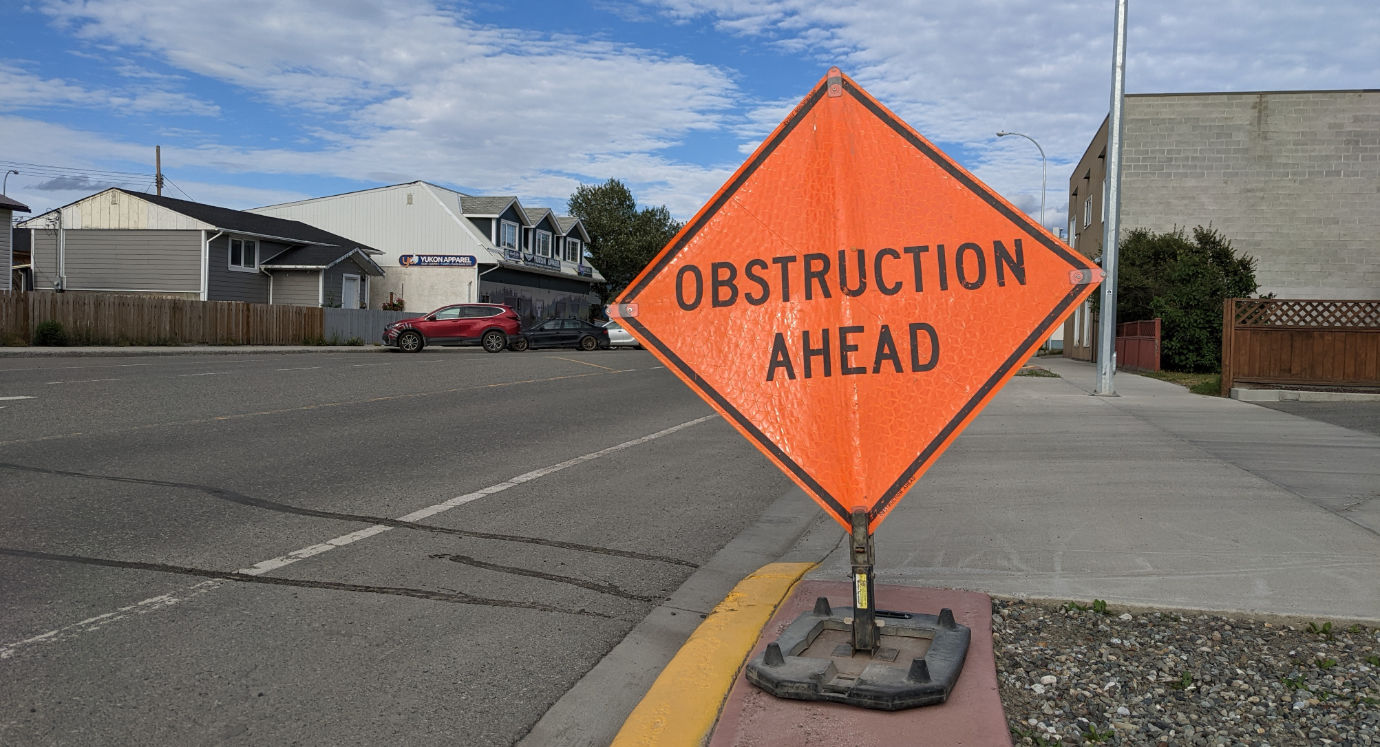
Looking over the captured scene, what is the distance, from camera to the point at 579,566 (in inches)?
220

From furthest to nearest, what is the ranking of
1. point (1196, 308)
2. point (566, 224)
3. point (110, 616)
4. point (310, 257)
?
point (566, 224) → point (310, 257) → point (1196, 308) → point (110, 616)

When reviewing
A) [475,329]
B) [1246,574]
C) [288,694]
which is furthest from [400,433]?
[475,329]

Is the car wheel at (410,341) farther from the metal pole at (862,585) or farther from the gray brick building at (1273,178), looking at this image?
the metal pole at (862,585)

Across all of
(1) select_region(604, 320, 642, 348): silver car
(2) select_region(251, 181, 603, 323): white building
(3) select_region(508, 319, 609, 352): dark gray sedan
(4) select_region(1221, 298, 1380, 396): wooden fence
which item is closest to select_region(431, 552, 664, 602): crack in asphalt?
(4) select_region(1221, 298, 1380, 396): wooden fence

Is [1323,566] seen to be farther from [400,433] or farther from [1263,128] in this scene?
[1263,128]

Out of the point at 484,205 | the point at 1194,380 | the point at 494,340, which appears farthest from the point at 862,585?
the point at 484,205

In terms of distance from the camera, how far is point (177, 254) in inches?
1639

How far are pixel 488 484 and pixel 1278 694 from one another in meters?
5.76

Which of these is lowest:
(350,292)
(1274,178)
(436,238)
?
(350,292)

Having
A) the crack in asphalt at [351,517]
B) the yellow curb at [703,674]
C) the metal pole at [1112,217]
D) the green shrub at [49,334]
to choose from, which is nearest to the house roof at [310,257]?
the green shrub at [49,334]

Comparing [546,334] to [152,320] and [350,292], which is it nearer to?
[152,320]

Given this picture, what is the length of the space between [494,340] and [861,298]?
109 ft

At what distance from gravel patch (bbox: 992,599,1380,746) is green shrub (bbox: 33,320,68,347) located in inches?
1239

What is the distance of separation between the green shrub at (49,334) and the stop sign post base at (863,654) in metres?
31.2
